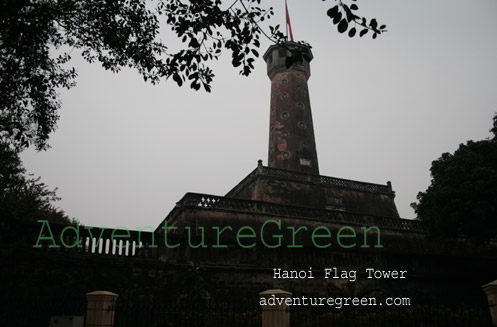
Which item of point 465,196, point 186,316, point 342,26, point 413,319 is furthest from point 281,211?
point 342,26

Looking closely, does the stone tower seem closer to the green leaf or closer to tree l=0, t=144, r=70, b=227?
tree l=0, t=144, r=70, b=227

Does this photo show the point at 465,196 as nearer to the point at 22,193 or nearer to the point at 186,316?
the point at 186,316

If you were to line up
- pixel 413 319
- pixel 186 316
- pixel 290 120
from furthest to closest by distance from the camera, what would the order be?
pixel 290 120, pixel 413 319, pixel 186 316

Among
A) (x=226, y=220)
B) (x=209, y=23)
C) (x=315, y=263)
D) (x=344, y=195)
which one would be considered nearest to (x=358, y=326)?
(x=315, y=263)

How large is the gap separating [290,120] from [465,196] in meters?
14.6

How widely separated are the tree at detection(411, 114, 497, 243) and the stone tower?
10374 millimetres

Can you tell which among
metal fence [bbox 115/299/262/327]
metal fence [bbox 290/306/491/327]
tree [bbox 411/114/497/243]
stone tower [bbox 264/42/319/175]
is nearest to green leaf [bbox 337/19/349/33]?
metal fence [bbox 115/299/262/327]

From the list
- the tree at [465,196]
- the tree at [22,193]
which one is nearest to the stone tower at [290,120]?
the tree at [465,196]

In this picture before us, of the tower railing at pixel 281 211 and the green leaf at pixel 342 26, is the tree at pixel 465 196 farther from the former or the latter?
the green leaf at pixel 342 26

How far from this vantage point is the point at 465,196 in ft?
50.6

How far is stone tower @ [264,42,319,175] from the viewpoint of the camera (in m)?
26.8

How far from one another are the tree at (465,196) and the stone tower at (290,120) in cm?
1037

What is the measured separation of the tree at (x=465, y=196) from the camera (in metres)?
14.9

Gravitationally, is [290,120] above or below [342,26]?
above
